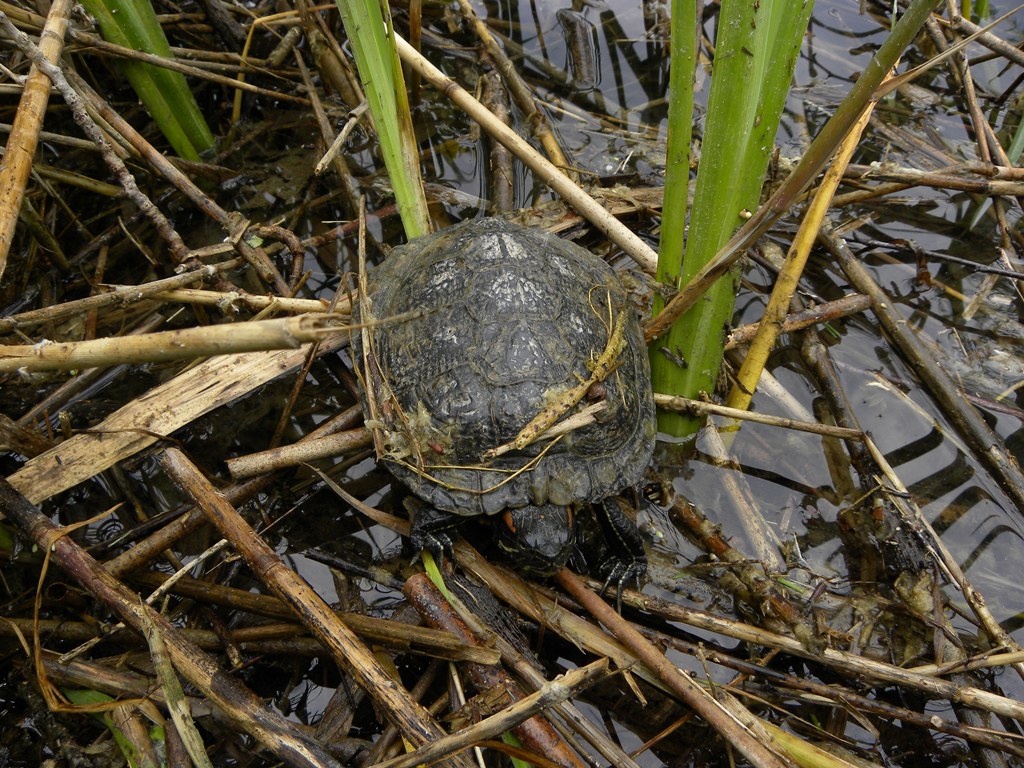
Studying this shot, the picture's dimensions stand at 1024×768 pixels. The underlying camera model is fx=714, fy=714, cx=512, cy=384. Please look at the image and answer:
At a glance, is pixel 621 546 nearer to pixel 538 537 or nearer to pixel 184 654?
pixel 538 537

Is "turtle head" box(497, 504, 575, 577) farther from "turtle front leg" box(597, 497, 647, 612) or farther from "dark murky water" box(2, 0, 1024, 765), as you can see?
"dark murky water" box(2, 0, 1024, 765)

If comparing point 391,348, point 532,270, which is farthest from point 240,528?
point 532,270

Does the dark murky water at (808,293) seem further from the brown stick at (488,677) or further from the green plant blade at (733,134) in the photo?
the green plant blade at (733,134)

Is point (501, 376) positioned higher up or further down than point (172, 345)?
further down

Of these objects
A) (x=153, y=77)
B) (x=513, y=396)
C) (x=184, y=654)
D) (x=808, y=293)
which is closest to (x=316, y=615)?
(x=184, y=654)

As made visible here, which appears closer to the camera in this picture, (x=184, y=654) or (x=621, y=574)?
(x=184, y=654)

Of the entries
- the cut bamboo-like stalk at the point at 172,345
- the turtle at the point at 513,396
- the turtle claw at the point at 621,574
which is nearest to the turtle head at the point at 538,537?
the turtle at the point at 513,396

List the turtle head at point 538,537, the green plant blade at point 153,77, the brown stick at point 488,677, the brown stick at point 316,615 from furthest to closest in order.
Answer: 1. the green plant blade at point 153,77
2. the turtle head at point 538,537
3. the brown stick at point 488,677
4. the brown stick at point 316,615

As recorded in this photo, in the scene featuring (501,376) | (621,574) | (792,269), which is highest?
(792,269)
